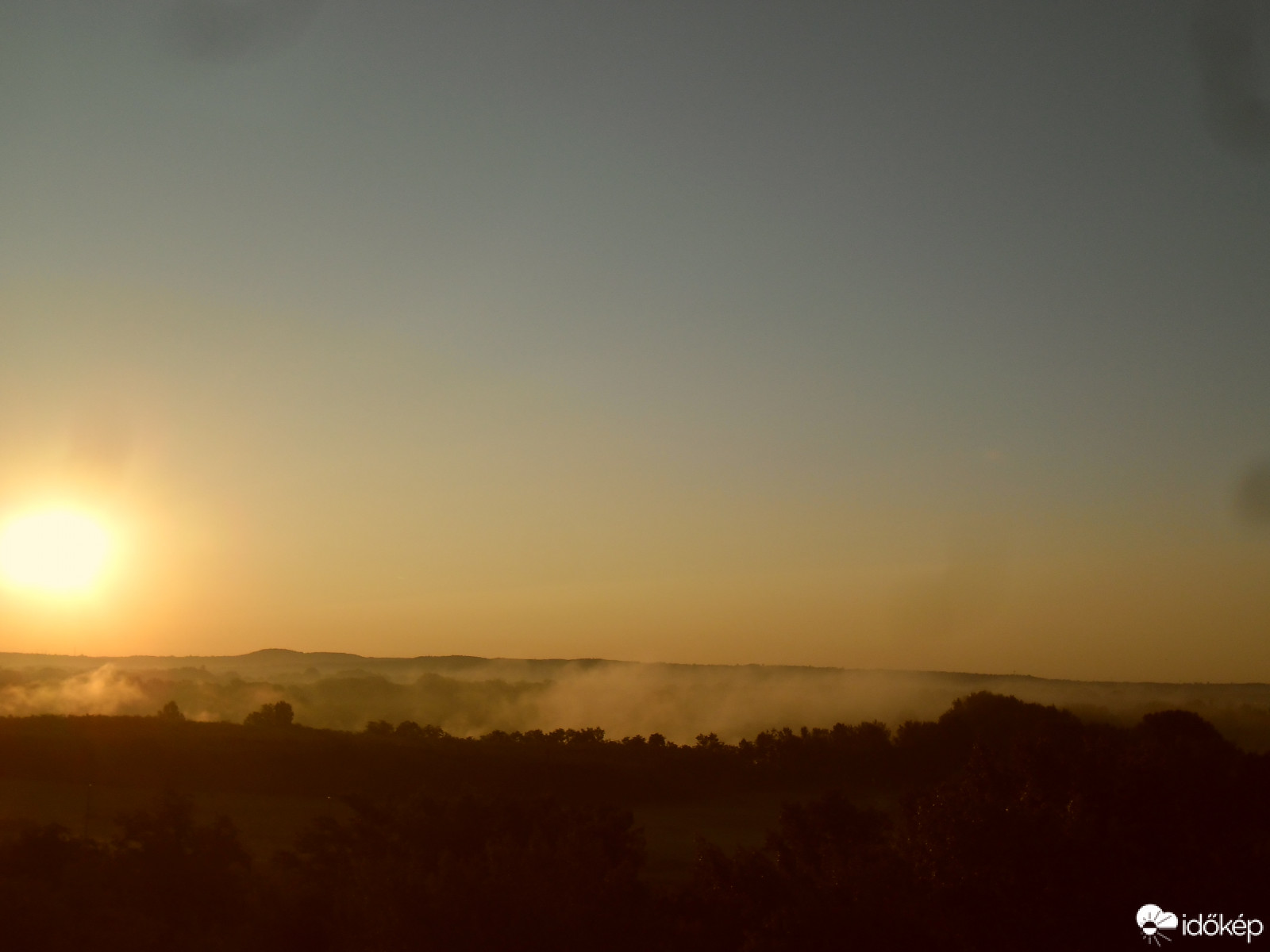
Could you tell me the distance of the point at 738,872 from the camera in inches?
650

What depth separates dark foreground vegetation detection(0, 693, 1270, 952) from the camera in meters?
13.7

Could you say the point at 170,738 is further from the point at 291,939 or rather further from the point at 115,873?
the point at 291,939

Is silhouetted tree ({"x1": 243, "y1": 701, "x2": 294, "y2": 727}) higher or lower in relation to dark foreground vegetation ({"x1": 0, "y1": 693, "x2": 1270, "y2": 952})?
lower

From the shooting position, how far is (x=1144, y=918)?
519 inches

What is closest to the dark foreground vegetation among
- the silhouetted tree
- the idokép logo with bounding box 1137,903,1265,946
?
the idokép logo with bounding box 1137,903,1265,946

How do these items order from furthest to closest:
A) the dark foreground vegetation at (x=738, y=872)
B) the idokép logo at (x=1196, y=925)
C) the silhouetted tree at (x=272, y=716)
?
the silhouetted tree at (x=272, y=716) < the dark foreground vegetation at (x=738, y=872) < the idokép logo at (x=1196, y=925)

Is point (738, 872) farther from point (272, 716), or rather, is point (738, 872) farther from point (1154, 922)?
point (272, 716)

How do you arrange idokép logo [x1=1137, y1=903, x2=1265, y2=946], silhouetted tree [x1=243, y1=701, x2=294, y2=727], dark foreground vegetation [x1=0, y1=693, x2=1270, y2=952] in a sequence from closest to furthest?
idokép logo [x1=1137, y1=903, x2=1265, y2=946] → dark foreground vegetation [x1=0, y1=693, x2=1270, y2=952] → silhouetted tree [x1=243, y1=701, x2=294, y2=727]

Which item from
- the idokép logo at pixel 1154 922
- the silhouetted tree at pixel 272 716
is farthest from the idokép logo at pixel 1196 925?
the silhouetted tree at pixel 272 716

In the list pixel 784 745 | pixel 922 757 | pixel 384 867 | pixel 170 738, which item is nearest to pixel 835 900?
pixel 384 867

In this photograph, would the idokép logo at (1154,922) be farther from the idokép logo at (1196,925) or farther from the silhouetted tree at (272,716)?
the silhouetted tree at (272,716)

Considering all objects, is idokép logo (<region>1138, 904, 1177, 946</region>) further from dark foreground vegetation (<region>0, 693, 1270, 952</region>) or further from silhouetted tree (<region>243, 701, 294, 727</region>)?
silhouetted tree (<region>243, 701, 294, 727</region>)

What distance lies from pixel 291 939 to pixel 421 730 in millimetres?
45905

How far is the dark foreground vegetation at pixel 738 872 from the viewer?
13672 millimetres
